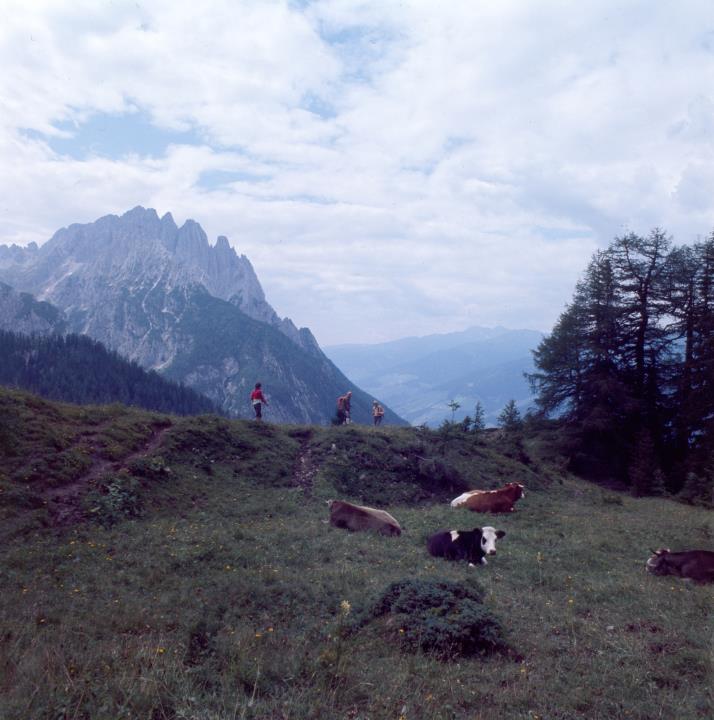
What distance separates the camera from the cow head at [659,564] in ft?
41.4

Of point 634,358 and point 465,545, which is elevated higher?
point 634,358

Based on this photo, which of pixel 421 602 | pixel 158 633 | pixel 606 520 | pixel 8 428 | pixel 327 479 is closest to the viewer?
pixel 158 633

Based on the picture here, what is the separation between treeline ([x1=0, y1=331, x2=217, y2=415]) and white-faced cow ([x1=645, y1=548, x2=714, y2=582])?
131 m

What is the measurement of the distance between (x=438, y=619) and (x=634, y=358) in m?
35.7

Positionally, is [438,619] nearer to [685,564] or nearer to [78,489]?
[685,564]

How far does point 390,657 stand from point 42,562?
25.7 feet

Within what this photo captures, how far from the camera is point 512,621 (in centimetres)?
883

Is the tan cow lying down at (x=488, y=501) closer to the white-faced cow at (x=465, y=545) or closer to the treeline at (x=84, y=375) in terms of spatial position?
the white-faced cow at (x=465, y=545)

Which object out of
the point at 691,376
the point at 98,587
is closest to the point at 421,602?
the point at 98,587

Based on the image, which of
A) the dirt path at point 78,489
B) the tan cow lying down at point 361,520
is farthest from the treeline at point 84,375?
the tan cow lying down at point 361,520

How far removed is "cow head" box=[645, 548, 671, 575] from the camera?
41.4 ft

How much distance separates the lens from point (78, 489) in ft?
50.6

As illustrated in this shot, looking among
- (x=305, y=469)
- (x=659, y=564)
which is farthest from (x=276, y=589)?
(x=305, y=469)

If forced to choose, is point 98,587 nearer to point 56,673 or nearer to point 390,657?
point 56,673
